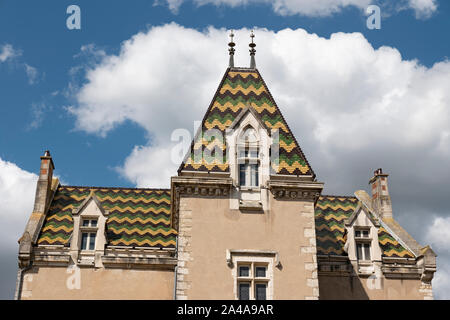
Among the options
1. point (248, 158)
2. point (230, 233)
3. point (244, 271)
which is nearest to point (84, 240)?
point (230, 233)

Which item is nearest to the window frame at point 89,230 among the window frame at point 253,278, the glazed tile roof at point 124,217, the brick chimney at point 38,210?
the glazed tile roof at point 124,217

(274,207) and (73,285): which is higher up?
(274,207)

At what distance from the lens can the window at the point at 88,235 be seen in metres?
23.0

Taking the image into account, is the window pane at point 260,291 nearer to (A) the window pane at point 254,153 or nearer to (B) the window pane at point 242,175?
(B) the window pane at point 242,175

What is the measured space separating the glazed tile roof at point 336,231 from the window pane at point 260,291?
16.5ft

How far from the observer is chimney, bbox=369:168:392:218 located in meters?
26.6

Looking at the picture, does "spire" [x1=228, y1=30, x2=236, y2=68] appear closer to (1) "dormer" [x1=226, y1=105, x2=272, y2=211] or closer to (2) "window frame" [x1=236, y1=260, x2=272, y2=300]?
(1) "dormer" [x1=226, y1=105, x2=272, y2=211]

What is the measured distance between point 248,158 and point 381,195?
9.05m

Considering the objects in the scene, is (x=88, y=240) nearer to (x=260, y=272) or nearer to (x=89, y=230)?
(x=89, y=230)

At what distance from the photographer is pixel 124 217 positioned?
25.2 meters
